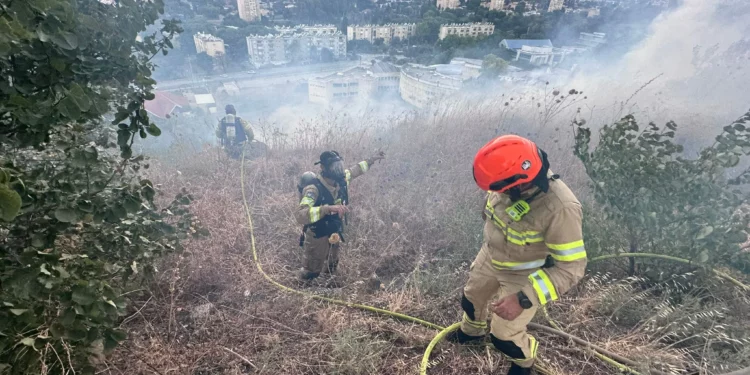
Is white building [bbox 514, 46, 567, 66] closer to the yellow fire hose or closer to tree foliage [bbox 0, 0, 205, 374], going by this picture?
the yellow fire hose

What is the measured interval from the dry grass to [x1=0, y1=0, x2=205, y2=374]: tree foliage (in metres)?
0.76

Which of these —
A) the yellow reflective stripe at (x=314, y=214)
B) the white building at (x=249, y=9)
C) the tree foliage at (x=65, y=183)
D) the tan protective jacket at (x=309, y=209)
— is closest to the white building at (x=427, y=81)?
the tan protective jacket at (x=309, y=209)

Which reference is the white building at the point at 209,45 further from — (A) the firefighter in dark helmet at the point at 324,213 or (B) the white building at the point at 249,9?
(A) the firefighter in dark helmet at the point at 324,213

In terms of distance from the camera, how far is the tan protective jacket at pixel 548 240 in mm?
2186

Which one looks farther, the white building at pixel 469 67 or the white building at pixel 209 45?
the white building at pixel 209 45

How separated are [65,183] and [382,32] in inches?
789

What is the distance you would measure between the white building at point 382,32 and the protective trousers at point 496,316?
16.6 metres

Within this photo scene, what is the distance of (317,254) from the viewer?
13.4 ft

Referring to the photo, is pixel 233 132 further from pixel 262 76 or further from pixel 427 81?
pixel 262 76

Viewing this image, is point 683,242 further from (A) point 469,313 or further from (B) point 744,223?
(A) point 469,313

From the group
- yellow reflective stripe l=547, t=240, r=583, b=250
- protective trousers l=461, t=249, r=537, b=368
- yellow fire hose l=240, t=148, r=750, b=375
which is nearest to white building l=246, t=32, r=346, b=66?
yellow fire hose l=240, t=148, r=750, b=375

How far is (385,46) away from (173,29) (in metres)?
18.1

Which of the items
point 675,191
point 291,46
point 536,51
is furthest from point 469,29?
point 675,191

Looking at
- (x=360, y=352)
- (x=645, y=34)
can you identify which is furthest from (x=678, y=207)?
(x=645, y=34)
